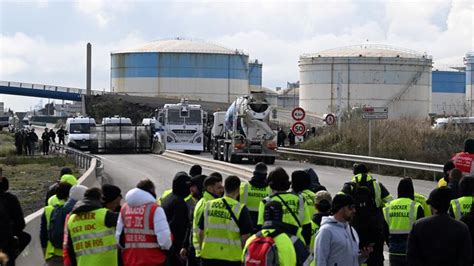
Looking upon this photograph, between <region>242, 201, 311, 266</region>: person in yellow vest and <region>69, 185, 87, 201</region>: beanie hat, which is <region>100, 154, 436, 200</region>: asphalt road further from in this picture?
<region>242, 201, 311, 266</region>: person in yellow vest

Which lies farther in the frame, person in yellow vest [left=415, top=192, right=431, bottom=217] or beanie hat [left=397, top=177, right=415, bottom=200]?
person in yellow vest [left=415, top=192, right=431, bottom=217]

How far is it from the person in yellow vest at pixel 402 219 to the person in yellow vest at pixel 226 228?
2097 millimetres

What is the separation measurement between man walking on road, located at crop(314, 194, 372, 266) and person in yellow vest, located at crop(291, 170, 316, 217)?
5.12 feet

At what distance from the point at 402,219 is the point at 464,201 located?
2.32ft

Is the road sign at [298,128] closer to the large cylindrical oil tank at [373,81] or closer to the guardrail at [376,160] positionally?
the guardrail at [376,160]

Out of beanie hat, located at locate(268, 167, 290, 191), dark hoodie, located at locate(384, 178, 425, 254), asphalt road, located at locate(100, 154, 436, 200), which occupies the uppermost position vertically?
beanie hat, located at locate(268, 167, 290, 191)

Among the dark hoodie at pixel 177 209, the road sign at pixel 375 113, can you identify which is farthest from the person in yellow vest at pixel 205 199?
the road sign at pixel 375 113

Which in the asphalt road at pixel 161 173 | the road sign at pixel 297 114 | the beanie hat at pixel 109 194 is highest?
the road sign at pixel 297 114

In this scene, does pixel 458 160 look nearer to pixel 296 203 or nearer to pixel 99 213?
pixel 296 203

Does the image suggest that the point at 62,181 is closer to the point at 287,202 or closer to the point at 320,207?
the point at 287,202

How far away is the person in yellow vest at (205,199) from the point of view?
911cm

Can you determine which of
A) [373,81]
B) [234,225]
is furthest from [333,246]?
[373,81]

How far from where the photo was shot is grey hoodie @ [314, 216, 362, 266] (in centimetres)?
772

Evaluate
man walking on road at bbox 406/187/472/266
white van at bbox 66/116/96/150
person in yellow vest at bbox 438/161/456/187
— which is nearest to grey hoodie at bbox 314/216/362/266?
man walking on road at bbox 406/187/472/266
